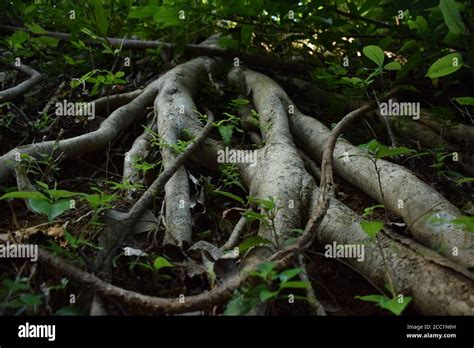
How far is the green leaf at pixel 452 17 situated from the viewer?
2598 millimetres

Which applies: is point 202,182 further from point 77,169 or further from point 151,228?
point 77,169

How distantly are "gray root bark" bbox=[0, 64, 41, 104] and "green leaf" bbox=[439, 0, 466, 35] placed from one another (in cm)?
310

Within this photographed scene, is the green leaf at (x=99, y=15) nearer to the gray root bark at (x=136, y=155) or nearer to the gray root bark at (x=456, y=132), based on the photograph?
the gray root bark at (x=136, y=155)

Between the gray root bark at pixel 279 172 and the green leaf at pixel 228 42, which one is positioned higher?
the green leaf at pixel 228 42

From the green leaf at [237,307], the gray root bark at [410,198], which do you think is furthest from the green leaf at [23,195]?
the gray root bark at [410,198]

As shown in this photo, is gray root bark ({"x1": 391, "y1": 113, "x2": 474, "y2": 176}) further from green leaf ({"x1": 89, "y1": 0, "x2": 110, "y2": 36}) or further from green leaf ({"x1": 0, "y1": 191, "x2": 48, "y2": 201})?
green leaf ({"x1": 0, "y1": 191, "x2": 48, "y2": 201})

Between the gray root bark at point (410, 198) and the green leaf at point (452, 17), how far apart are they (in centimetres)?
89

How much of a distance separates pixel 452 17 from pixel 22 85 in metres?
3.17

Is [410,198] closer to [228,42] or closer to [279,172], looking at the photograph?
[279,172]

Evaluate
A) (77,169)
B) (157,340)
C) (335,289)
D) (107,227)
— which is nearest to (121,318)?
(157,340)

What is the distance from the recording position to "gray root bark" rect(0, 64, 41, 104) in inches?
138

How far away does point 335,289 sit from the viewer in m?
2.05

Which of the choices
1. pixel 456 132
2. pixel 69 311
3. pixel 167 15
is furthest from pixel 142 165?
pixel 456 132

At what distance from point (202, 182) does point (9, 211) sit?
44.0 inches
